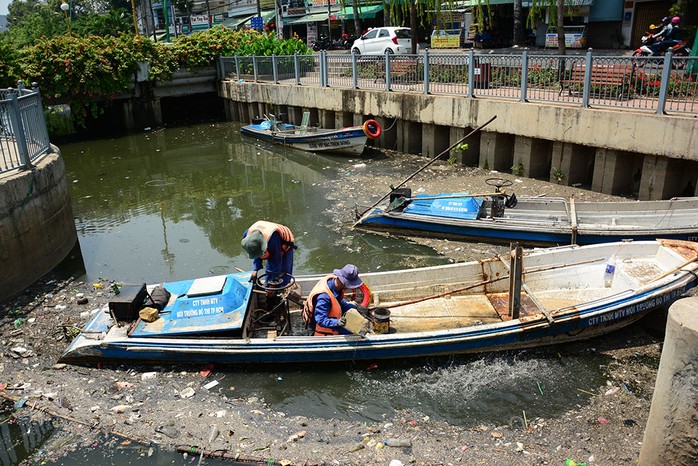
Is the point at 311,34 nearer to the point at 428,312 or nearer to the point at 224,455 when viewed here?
A: the point at 428,312

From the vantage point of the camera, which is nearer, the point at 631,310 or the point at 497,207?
the point at 631,310

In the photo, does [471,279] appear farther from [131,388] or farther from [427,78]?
[427,78]

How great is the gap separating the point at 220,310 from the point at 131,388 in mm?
1373

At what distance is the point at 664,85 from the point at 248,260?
9056mm

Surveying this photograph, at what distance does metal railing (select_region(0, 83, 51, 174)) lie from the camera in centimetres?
935

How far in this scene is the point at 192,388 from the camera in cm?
681

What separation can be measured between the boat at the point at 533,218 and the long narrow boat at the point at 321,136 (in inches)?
248

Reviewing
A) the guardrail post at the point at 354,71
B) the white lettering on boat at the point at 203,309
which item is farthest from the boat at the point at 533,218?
the guardrail post at the point at 354,71

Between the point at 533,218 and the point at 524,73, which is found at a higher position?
the point at 524,73

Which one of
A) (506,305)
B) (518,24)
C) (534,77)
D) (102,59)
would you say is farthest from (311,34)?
(506,305)

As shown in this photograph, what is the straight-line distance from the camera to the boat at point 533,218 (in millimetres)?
9797

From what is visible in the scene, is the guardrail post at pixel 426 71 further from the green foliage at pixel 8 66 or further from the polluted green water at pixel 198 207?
the green foliage at pixel 8 66

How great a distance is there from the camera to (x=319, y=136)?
1838cm

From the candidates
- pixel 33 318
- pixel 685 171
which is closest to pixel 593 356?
pixel 685 171
